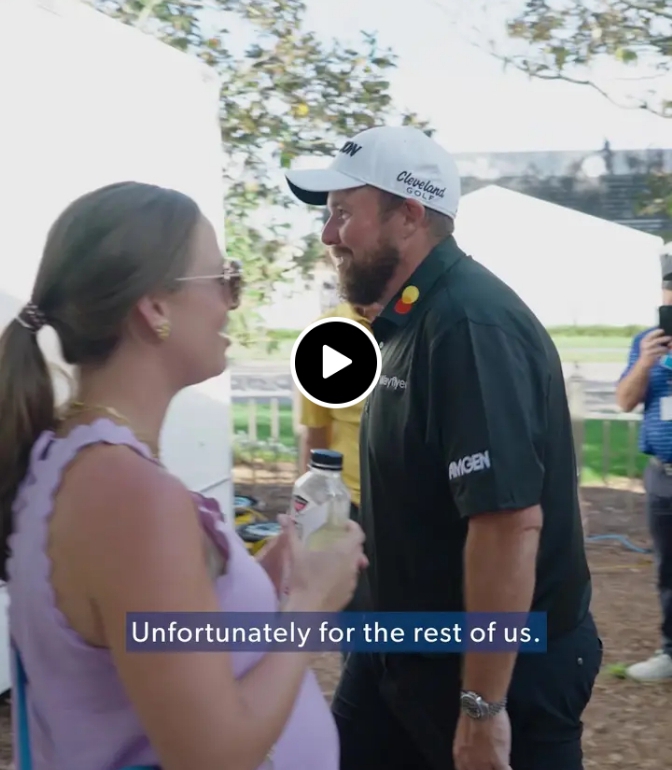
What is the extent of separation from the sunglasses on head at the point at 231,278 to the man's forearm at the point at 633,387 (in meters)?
2.86

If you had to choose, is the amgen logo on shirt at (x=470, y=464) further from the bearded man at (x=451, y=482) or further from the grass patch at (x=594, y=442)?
the grass patch at (x=594, y=442)

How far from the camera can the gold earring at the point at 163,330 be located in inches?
41.0

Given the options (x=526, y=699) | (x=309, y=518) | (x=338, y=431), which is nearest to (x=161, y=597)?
(x=309, y=518)

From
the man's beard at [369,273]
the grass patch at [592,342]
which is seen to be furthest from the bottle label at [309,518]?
the grass patch at [592,342]

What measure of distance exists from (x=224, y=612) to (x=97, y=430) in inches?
8.8

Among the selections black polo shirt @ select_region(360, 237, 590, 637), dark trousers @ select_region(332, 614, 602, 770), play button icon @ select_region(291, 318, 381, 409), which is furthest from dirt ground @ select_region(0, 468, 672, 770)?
play button icon @ select_region(291, 318, 381, 409)

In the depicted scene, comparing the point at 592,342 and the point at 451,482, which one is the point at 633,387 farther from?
the point at 592,342

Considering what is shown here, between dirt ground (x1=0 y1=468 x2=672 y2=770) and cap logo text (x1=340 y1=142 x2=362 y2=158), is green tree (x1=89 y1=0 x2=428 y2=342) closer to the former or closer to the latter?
dirt ground (x1=0 y1=468 x2=672 y2=770)

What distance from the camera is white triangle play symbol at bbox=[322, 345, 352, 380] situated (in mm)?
1548

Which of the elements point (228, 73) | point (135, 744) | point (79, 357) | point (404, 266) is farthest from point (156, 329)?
point (228, 73)

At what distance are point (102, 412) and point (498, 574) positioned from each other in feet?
2.31

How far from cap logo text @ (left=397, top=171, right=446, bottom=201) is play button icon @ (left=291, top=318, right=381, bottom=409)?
261 millimetres

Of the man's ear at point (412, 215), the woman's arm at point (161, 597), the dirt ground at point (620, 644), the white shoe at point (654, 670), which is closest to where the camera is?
the woman's arm at point (161, 597)

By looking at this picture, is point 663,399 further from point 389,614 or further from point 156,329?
point 156,329
